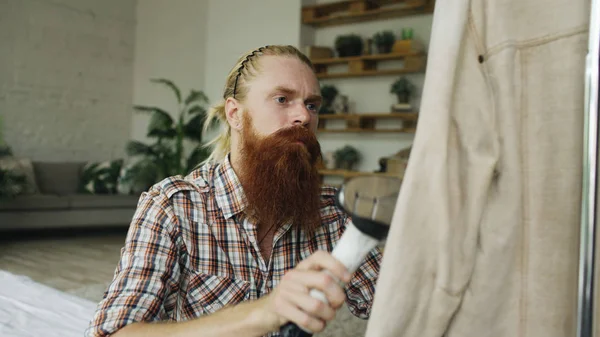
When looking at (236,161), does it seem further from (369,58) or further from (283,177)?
(369,58)

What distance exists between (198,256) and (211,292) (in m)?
0.08

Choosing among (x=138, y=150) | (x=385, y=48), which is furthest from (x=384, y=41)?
(x=138, y=150)

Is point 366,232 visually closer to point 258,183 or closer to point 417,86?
point 258,183

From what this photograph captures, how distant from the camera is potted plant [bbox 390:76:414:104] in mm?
5551

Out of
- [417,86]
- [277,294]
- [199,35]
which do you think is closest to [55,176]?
[199,35]

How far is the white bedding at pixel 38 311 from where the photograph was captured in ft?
4.67

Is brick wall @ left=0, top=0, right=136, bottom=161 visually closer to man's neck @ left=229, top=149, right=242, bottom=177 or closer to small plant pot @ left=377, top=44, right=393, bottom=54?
small plant pot @ left=377, top=44, right=393, bottom=54

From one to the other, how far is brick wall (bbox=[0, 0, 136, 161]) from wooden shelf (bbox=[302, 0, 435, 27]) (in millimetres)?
3042

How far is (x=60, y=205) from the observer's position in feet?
19.0

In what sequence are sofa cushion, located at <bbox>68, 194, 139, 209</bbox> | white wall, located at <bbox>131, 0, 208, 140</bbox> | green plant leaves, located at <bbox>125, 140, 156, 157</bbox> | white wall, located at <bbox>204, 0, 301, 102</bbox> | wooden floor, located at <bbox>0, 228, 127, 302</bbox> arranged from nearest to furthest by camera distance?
wooden floor, located at <bbox>0, 228, 127, 302</bbox> → sofa cushion, located at <bbox>68, 194, 139, 209</bbox> → white wall, located at <bbox>204, 0, 301, 102</bbox> → green plant leaves, located at <bbox>125, 140, 156, 157</bbox> → white wall, located at <bbox>131, 0, 208, 140</bbox>

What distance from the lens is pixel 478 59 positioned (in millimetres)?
628

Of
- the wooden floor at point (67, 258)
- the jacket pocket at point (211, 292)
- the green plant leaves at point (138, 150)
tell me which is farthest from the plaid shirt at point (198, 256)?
the green plant leaves at point (138, 150)

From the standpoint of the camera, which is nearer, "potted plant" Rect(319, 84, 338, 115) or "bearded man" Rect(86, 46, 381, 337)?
"bearded man" Rect(86, 46, 381, 337)

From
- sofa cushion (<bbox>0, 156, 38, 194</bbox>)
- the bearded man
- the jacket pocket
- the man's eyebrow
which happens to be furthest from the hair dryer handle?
sofa cushion (<bbox>0, 156, 38, 194</bbox>)
